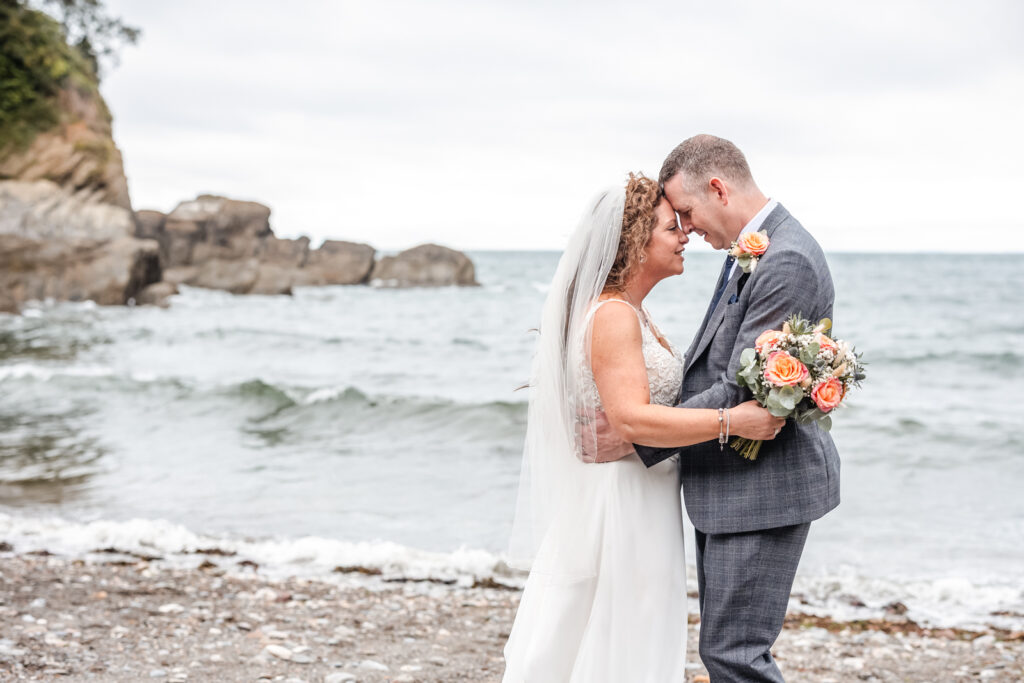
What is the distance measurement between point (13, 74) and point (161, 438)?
73.3 feet

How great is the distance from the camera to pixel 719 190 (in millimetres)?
3223

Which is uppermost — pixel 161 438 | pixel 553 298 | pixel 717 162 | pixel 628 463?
pixel 717 162

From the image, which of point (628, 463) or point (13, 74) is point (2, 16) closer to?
point (13, 74)

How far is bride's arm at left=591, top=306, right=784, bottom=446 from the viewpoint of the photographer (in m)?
2.87

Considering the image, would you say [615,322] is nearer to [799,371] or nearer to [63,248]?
[799,371]

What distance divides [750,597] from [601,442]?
719 mm

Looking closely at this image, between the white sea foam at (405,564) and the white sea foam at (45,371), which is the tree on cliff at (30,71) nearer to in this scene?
the white sea foam at (45,371)

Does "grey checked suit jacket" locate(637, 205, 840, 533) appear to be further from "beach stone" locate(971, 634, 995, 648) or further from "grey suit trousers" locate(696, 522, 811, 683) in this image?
"beach stone" locate(971, 634, 995, 648)

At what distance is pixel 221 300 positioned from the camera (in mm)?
38625

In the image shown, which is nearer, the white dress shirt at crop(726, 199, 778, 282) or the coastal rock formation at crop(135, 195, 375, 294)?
the white dress shirt at crop(726, 199, 778, 282)

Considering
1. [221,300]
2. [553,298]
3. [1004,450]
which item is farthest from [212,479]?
[221,300]

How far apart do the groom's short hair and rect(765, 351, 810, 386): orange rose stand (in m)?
0.83

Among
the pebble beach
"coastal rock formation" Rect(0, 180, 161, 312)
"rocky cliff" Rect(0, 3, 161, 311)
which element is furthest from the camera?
"rocky cliff" Rect(0, 3, 161, 311)

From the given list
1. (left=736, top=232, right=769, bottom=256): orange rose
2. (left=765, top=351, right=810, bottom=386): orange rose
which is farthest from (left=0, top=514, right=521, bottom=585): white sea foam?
(left=765, top=351, right=810, bottom=386): orange rose
